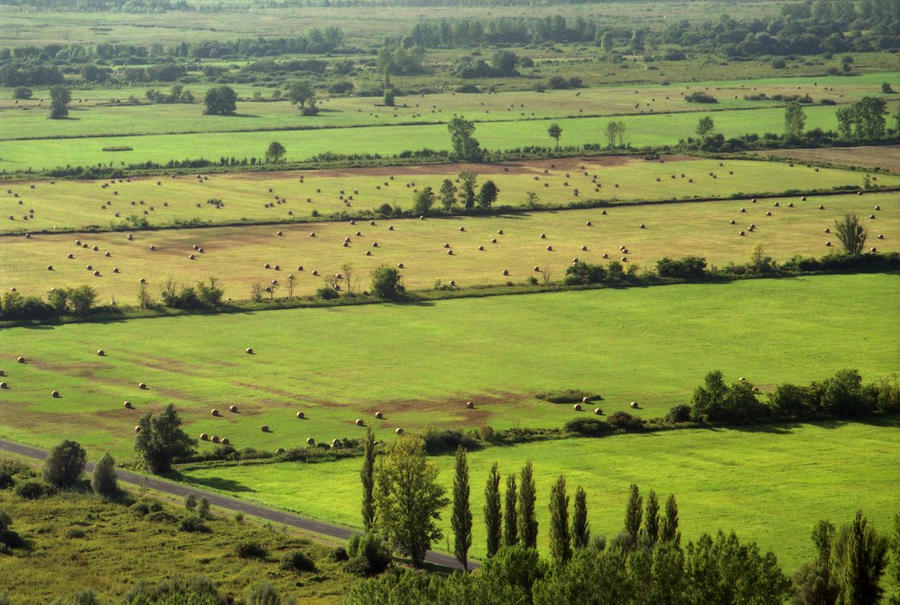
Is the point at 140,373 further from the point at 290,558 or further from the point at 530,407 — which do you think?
the point at 290,558

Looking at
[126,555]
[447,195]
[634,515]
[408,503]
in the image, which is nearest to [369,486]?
[408,503]

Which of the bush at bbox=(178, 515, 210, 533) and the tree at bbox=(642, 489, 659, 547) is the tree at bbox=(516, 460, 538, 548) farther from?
the bush at bbox=(178, 515, 210, 533)

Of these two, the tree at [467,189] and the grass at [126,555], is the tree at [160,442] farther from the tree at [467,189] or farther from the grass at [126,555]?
the tree at [467,189]

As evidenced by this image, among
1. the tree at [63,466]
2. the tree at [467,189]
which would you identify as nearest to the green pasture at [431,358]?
the tree at [63,466]

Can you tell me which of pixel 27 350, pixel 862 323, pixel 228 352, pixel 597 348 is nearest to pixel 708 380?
pixel 597 348

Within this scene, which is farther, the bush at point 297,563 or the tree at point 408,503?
the tree at point 408,503
